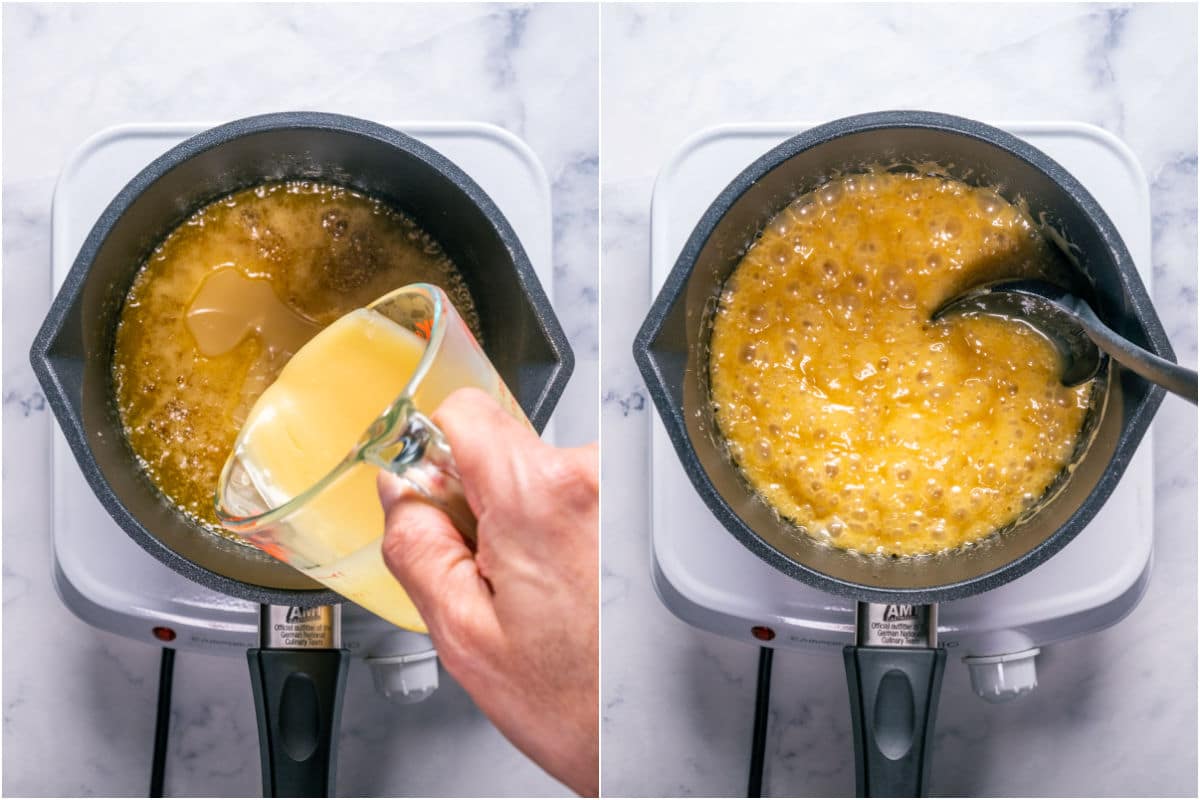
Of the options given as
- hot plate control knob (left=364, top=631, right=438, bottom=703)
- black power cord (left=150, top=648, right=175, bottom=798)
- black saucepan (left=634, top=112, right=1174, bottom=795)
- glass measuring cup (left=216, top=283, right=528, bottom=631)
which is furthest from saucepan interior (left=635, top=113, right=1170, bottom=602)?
black power cord (left=150, top=648, right=175, bottom=798)

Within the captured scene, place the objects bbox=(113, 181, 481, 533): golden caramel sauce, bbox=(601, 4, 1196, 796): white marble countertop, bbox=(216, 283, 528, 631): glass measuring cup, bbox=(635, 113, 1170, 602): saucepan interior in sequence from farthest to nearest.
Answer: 1. bbox=(601, 4, 1196, 796): white marble countertop
2. bbox=(113, 181, 481, 533): golden caramel sauce
3. bbox=(635, 113, 1170, 602): saucepan interior
4. bbox=(216, 283, 528, 631): glass measuring cup

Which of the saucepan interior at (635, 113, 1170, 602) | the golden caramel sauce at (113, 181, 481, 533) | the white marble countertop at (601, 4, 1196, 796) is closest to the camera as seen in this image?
the saucepan interior at (635, 113, 1170, 602)

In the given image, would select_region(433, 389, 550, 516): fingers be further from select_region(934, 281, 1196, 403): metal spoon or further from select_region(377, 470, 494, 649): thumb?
select_region(934, 281, 1196, 403): metal spoon

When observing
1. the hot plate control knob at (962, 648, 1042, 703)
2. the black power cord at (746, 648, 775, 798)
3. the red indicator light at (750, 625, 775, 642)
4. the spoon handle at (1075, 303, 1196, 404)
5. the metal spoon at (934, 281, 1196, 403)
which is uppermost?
the metal spoon at (934, 281, 1196, 403)

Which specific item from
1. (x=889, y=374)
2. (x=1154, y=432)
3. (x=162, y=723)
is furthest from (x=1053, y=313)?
(x=162, y=723)

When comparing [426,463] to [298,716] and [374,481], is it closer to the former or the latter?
[374,481]

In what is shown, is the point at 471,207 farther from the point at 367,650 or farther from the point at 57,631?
the point at 57,631
